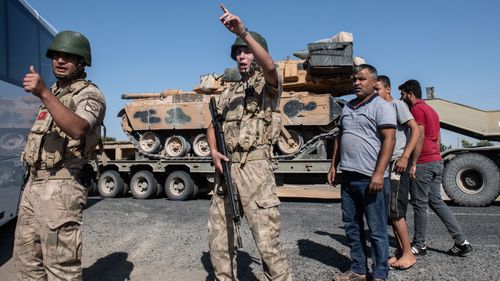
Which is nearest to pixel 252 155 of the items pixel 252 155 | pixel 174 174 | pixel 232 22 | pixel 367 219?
pixel 252 155

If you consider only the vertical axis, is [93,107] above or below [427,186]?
above

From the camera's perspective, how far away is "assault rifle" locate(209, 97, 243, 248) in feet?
10.1

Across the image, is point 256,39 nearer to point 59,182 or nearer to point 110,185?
point 59,182

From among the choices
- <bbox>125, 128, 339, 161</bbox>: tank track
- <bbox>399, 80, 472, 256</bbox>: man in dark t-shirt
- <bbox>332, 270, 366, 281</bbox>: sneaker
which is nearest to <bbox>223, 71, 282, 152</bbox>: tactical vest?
<bbox>332, 270, 366, 281</bbox>: sneaker

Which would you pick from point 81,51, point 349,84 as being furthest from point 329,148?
point 81,51

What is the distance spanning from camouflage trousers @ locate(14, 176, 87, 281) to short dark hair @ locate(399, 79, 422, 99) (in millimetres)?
3564

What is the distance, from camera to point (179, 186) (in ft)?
35.2

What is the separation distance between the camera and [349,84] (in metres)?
10.8

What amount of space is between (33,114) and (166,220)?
2.58 m

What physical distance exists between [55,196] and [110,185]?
9089 millimetres

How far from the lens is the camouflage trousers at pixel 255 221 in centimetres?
302

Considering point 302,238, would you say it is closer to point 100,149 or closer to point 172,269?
point 172,269

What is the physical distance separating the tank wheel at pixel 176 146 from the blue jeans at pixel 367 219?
742 centimetres

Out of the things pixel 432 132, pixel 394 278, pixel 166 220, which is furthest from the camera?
pixel 166 220
